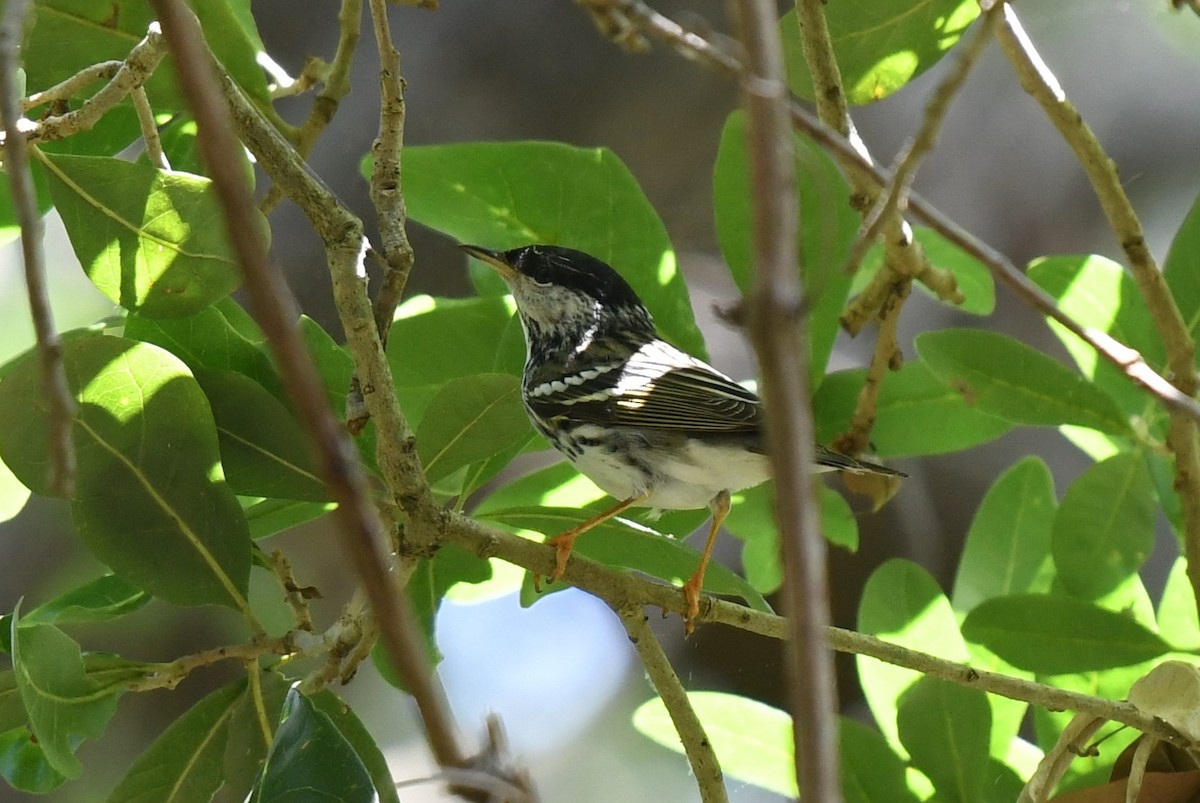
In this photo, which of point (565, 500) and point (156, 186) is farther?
point (565, 500)

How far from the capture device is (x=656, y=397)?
6.42ft

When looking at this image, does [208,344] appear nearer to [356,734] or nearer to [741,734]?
[356,734]

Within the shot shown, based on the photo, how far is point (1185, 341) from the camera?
1.71 meters

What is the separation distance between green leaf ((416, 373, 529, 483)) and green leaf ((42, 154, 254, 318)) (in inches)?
11.1

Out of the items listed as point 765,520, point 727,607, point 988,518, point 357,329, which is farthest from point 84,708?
point 988,518

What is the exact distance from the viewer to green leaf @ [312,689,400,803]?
52.4 inches

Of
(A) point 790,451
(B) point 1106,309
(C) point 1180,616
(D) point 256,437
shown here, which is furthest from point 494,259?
(A) point 790,451

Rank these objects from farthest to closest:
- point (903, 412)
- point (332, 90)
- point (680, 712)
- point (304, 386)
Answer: point (903, 412) → point (332, 90) → point (680, 712) → point (304, 386)

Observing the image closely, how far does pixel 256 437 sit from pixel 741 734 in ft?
2.84

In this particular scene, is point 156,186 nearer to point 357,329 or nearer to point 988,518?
point 357,329

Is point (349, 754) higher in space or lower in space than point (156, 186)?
lower

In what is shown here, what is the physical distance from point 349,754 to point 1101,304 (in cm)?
149

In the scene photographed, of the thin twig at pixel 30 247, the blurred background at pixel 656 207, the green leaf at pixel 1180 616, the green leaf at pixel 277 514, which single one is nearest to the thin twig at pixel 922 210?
the thin twig at pixel 30 247

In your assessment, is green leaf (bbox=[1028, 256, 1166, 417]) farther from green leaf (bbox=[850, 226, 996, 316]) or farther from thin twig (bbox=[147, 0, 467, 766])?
thin twig (bbox=[147, 0, 467, 766])
